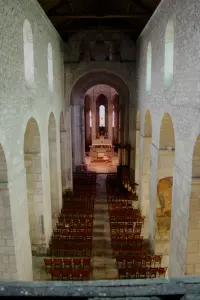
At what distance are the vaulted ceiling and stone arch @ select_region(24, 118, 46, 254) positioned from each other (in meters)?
5.89

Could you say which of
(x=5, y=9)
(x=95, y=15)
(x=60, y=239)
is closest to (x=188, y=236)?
(x=60, y=239)

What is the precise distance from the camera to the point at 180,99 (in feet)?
28.4

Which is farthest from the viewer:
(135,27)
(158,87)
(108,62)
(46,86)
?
(108,62)

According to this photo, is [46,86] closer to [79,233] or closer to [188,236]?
[79,233]

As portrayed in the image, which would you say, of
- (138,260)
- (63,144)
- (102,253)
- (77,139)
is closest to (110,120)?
(77,139)

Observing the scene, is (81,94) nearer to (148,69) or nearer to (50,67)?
(50,67)

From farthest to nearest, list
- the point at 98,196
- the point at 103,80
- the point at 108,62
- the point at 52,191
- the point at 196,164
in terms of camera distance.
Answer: the point at 103,80 < the point at 98,196 < the point at 108,62 < the point at 52,191 < the point at 196,164

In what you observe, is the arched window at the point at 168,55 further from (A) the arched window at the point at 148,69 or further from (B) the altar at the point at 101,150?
(B) the altar at the point at 101,150

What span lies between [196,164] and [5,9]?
22.7ft

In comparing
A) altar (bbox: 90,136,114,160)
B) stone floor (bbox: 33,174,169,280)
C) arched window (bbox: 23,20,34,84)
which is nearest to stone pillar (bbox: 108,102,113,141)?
altar (bbox: 90,136,114,160)

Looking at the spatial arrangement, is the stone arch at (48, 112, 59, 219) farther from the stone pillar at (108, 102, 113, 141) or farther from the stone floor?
the stone pillar at (108, 102, 113, 141)

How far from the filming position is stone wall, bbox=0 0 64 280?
26.9ft

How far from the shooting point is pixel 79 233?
13.4 metres

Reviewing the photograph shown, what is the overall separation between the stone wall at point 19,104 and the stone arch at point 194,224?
5.19 metres
